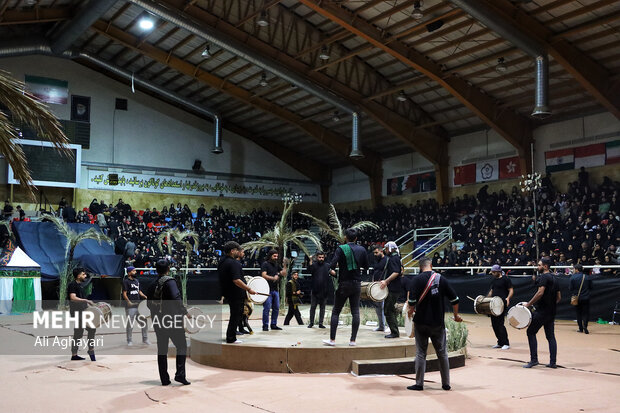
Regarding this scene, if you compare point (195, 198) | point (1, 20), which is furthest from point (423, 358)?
point (195, 198)

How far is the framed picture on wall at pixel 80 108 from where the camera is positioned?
32.6m

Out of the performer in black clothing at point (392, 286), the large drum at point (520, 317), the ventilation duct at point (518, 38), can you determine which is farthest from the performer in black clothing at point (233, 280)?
the ventilation duct at point (518, 38)

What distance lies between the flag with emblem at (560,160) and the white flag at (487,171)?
107 inches

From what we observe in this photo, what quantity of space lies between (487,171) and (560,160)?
3.88 metres

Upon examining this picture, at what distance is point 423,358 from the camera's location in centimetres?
798

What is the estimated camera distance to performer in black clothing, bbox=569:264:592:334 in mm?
15607

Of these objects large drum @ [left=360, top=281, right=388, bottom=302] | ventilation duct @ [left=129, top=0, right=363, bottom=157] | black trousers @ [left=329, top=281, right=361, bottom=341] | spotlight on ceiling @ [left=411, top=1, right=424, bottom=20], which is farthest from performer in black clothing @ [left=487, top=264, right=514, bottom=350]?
ventilation duct @ [left=129, top=0, right=363, bottom=157]

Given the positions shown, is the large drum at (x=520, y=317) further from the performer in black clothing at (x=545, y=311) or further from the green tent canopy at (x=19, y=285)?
the green tent canopy at (x=19, y=285)

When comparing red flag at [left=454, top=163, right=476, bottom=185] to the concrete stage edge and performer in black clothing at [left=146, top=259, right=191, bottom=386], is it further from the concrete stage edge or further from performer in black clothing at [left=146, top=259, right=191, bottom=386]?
performer in black clothing at [left=146, top=259, right=191, bottom=386]

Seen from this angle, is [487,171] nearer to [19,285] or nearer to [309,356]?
[19,285]

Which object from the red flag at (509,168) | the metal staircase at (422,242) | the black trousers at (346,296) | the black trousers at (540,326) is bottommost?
the black trousers at (540,326)

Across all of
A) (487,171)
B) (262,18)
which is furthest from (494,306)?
(487,171)

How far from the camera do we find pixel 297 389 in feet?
26.3

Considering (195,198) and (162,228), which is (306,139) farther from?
(162,228)
